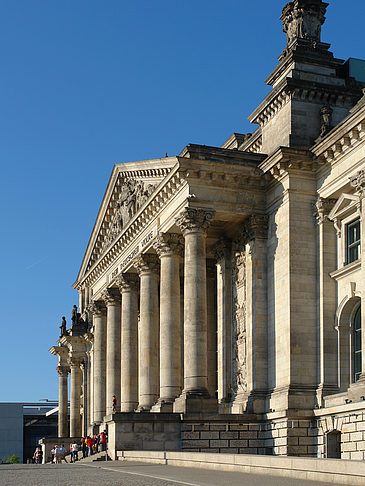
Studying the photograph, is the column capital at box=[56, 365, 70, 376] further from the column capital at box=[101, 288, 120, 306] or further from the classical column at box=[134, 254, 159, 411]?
the classical column at box=[134, 254, 159, 411]

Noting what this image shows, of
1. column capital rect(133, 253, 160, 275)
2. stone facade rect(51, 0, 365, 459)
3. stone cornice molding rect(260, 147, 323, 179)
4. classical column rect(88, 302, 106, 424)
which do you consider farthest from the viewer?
classical column rect(88, 302, 106, 424)

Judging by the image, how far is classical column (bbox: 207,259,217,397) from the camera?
46.7 m

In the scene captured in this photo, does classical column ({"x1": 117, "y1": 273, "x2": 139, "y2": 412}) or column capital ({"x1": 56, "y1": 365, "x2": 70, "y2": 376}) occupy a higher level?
classical column ({"x1": 117, "y1": 273, "x2": 139, "y2": 412})

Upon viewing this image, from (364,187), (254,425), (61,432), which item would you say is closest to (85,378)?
(61,432)

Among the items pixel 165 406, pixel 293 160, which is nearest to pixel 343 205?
pixel 293 160

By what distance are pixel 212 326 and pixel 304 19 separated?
1775 centimetres

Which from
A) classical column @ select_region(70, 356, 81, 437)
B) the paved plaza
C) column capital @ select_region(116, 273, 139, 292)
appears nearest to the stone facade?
column capital @ select_region(116, 273, 139, 292)

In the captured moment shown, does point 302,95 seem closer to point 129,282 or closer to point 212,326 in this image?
point 212,326

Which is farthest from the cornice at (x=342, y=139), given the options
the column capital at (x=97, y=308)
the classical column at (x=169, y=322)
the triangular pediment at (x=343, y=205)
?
the column capital at (x=97, y=308)

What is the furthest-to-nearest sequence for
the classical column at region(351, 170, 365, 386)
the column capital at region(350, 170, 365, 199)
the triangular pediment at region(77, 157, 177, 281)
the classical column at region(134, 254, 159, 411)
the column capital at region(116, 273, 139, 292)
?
the column capital at region(116, 273, 139, 292) < the triangular pediment at region(77, 157, 177, 281) < the classical column at region(134, 254, 159, 411) < the column capital at region(350, 170, 365, 199) < the classical column at region(351, 170, 365, 386)

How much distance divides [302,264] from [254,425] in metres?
7.82

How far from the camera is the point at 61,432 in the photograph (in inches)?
3211

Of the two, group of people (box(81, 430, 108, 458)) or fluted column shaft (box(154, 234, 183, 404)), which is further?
group of people (box(81, 430, 108, 458))

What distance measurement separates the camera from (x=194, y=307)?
39688 millimetres
